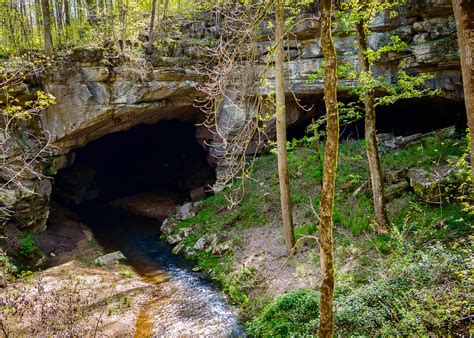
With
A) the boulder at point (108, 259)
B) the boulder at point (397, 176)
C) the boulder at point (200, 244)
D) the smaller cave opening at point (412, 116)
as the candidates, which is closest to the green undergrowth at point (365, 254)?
the boulder at point (397, 176)

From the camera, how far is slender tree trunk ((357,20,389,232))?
8.63 meters

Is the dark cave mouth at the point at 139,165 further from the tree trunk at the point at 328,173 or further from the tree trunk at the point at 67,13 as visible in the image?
the tree trunk at the point at 328,173

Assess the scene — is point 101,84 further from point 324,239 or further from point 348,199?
point 324,239

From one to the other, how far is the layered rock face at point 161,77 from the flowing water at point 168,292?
4.05 meters

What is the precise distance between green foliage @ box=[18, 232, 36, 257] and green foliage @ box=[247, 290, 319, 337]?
8.92 m

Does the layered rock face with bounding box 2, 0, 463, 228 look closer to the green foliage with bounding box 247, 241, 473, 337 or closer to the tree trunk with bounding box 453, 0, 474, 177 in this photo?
the green foliage with bounding box 247, 241, 473, 337

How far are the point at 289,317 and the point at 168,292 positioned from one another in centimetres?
474

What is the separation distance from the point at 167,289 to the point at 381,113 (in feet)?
45.2

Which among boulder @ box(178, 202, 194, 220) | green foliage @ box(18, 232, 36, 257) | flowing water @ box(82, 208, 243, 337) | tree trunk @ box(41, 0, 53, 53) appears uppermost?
tree trunk @ box(41, 0, 53, 53)

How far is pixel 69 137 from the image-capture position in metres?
15.0

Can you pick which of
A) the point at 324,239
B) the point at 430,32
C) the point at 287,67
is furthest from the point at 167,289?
the point at 430,32

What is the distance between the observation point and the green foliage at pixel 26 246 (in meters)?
12.2

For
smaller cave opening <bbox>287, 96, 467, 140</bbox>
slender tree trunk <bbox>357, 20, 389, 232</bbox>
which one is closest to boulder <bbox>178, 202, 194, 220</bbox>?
smaller cave opening <bbox>287, 96, 467, 140</bbox>

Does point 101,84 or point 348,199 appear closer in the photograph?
point 348,199
